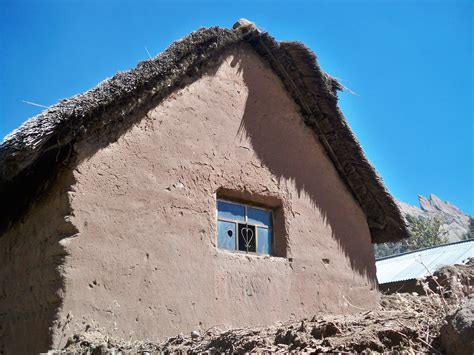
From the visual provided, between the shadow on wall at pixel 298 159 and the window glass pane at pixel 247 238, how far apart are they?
2.87 ft

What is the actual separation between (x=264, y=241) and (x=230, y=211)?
2.04ft

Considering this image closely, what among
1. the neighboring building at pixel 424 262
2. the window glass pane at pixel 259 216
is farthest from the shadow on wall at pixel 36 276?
the neighboring building at pixel 424 262

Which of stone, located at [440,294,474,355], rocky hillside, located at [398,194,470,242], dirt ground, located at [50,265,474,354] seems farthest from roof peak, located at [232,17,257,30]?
rocky hillside, located at [398,194,470,242]

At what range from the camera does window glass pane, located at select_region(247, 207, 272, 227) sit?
6.34 m

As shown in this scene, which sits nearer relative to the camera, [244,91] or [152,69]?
[152,69]

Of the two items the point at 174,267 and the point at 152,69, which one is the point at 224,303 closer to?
the point at 174,267

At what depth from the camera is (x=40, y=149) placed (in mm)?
4559

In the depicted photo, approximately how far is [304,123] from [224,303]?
3.06m

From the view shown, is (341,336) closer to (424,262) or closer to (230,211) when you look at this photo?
(230,211)

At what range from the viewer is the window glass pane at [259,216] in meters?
6.34

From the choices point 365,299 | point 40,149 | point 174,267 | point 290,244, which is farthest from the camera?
point 365,299

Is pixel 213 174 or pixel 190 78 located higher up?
pixel 190 78

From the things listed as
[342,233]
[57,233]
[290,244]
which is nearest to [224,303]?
[290,244]

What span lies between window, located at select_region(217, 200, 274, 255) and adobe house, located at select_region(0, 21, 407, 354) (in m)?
0.02
